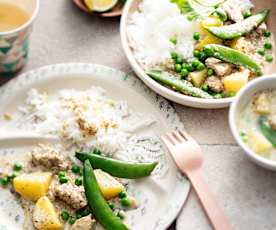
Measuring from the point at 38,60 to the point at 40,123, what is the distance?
1.37ft

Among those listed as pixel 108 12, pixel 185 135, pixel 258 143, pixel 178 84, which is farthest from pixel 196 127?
pixel 108 12

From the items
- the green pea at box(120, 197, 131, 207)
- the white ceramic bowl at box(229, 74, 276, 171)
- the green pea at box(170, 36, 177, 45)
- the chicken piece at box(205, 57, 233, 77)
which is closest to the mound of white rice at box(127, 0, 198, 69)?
the green pea at box(170, 36, 177, 45)

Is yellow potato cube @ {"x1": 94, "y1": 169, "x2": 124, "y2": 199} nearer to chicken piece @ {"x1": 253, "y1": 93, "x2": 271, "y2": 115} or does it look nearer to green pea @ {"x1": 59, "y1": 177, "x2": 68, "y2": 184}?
green pea @ {"x1": 59, "y1": 177, "x2": 68, "y2": 184}

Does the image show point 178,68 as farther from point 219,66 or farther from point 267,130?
point 267,130

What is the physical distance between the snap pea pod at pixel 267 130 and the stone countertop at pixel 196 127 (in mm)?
284

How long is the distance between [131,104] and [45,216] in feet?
2.42

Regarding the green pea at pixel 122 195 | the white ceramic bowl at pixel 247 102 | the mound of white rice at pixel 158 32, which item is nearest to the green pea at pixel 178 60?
the mound of white rice at pixel 158 32

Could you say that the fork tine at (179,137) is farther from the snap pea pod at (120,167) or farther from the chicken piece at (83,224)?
the chicken piece at (83,224)

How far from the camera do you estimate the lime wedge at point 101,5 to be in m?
3.49

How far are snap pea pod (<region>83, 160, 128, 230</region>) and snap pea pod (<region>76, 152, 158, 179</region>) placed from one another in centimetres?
11

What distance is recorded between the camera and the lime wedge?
11.4ft

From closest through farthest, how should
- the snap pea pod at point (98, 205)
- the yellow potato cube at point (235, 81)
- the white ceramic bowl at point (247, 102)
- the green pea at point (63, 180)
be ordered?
the white ceramic bowl at point (247, 102), the snap pea pod at point (98, 205), the green pea at point (63, 180), the yellow potato cube at point (235, 81)

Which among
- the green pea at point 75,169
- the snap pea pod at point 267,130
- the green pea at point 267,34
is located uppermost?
the green pea at point 267,34

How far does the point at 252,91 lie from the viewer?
2932 mm
